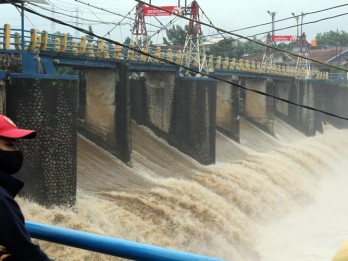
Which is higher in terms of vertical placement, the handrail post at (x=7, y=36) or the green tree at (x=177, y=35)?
the green tree at (x=177, y=35)

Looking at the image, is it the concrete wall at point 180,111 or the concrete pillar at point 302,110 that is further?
the concrete pillar at point 302,110

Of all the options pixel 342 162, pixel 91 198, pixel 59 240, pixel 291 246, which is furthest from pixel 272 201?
pixel 59 240

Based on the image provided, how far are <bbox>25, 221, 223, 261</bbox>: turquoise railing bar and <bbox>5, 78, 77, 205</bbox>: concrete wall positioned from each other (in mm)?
9925

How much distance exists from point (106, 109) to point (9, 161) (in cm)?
1734

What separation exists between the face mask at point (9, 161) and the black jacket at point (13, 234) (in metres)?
0.13

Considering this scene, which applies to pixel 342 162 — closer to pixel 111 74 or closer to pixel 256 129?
pixel 256 129

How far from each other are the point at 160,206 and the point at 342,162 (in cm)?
2079

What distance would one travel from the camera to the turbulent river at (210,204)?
13016 millimetres

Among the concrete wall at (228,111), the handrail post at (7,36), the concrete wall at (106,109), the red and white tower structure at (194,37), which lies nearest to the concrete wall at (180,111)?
the red and white tower structure at (194,37)

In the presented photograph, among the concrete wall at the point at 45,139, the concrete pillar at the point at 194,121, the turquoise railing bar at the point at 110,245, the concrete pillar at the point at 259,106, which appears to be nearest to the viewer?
the turquoise railing bar at the point at 110,245

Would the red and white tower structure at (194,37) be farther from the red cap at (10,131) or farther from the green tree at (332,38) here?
the green tree at (332,38)

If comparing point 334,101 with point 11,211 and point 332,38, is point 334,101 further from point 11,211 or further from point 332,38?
point 332,38

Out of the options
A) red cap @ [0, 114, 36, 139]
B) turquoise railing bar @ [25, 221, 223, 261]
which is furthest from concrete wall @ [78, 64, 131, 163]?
red cap @ [0, 114, 36, 139]

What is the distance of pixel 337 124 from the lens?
4519 cm
